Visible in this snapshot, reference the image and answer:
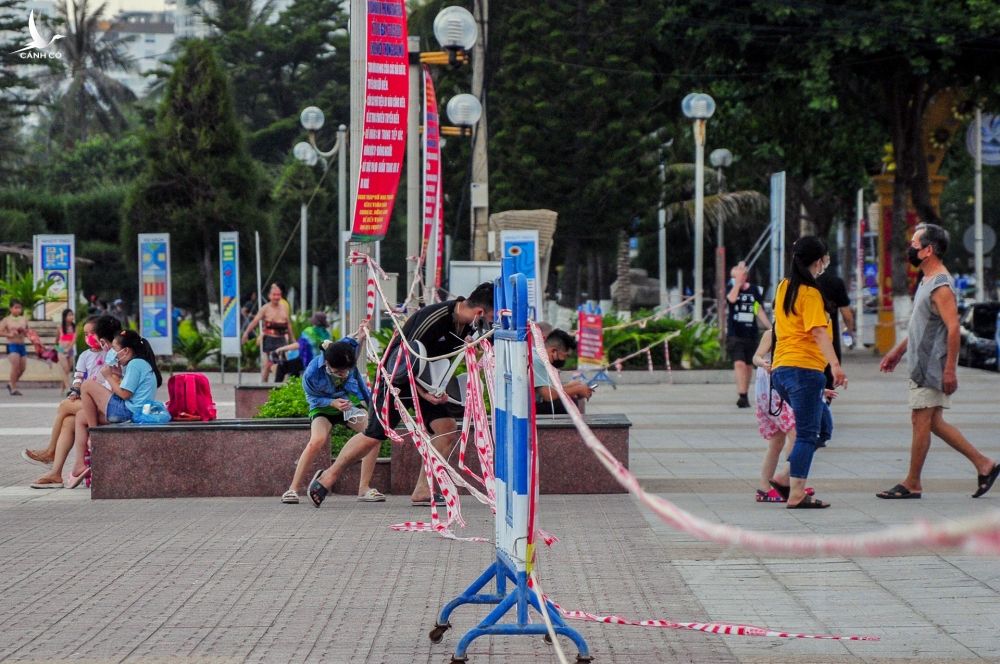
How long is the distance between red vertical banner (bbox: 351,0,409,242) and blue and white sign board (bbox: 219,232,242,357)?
13487 mm

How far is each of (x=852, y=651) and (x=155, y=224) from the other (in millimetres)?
40235

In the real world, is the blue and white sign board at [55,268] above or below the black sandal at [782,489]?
above

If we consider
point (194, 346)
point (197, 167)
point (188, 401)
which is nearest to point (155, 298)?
point (194, 346)

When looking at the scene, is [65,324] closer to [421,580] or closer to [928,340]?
[928,340]

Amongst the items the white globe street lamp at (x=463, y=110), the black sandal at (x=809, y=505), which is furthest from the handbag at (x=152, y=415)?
the white globe street lamp at (x=463, y=110)

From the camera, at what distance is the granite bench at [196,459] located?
10.3m

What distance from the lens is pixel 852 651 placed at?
18.5ft

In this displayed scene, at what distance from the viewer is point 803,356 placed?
9117 millimetres

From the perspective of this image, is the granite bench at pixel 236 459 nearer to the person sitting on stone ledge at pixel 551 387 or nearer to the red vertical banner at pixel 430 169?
the person sitting on stone ledge at pixel 551 387

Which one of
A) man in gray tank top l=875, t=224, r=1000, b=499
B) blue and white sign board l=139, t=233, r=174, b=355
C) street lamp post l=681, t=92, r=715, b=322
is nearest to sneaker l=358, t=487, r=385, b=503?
man in gray tank top l=875, t=224, r=1000, b=499

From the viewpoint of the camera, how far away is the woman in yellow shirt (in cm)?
906

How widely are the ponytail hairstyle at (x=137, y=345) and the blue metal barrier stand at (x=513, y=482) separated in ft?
17.1

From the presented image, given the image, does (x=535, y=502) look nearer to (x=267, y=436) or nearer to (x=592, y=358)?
(x=267, y=436)

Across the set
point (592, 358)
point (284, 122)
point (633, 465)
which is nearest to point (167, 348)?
point (592, 358)
